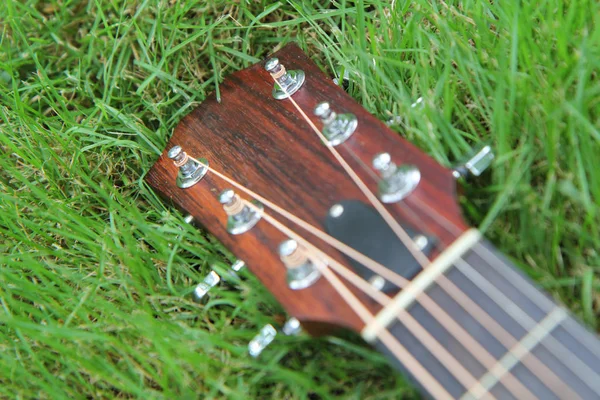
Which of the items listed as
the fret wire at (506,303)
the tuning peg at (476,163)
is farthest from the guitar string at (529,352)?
the tuning peg at (476,163)

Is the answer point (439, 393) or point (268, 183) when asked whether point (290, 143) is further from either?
point (439, 393)

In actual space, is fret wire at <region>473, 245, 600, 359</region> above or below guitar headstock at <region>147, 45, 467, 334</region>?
below

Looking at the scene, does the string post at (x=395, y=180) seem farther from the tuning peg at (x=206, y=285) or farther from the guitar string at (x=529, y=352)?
the tuning peg at (x=206, y=285)

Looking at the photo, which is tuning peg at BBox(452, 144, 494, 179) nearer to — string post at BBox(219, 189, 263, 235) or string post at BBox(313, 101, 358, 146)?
string post at BBox(313, 101, 358, 146)

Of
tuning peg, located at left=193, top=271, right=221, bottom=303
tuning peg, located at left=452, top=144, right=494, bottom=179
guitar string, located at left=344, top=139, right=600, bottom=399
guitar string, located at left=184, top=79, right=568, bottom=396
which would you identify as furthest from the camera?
tuning peg, located at left=193, top=271, right=221, bottom=303

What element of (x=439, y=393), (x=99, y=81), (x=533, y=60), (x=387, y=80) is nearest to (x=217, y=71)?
(x=99, y=81)

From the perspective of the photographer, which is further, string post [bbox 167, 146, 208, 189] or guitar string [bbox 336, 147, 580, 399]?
string post [bbox 167, 146, 208, 189]

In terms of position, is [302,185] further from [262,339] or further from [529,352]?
[529,352]

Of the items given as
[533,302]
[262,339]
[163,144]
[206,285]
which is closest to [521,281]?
[533,302]

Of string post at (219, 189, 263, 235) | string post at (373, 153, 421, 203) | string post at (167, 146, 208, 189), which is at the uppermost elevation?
string post at (167, 146, 208, 189)

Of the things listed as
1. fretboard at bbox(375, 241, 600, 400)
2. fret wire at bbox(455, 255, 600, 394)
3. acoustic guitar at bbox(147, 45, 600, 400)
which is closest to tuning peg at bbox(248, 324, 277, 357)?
acoustic guitar at bbox(147, 45, 600, 400)
